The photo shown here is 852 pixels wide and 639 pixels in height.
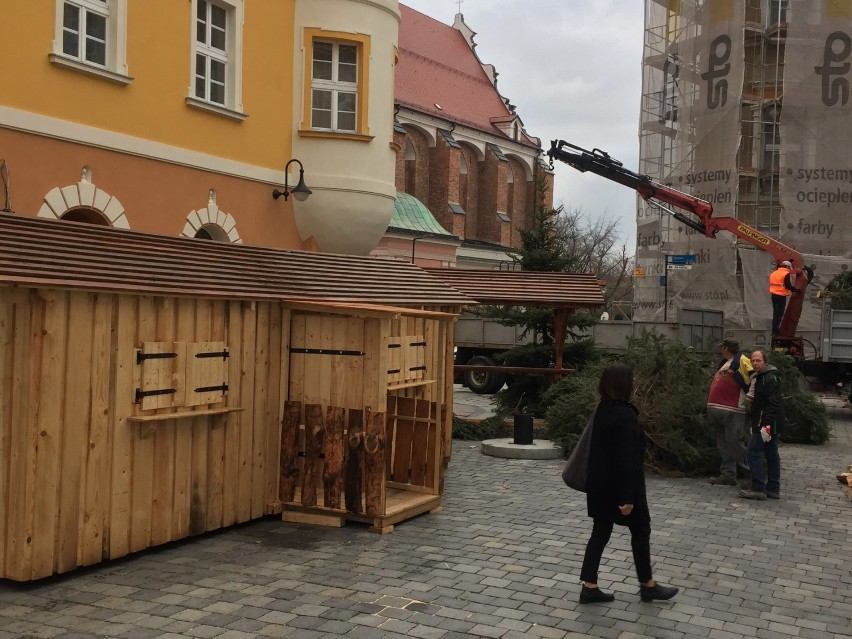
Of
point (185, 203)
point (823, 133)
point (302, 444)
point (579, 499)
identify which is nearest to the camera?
point (302, 444)

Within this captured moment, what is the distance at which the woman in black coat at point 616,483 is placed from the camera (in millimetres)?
7066

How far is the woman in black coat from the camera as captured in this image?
278 inches

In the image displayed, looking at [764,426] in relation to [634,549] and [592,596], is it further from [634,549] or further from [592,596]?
[592,596]

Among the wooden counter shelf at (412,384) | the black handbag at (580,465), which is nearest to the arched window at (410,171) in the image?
the wooden counter shelf at (412,384)

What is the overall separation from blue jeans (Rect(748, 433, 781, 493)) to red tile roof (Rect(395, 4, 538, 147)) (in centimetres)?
4233

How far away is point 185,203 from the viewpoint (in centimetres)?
1406

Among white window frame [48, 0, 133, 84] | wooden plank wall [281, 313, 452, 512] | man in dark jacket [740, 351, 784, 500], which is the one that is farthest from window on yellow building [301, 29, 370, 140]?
man in dark jacket [740, 351, 784, 500]

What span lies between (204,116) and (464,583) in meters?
9.18

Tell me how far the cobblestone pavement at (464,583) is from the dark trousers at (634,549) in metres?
0.22

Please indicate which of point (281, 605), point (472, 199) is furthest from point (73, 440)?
point (472, 199)

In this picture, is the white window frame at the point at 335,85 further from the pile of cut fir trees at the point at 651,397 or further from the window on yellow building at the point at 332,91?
the pile of cut fir trees at the point at 651,397

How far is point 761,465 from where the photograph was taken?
1174 centimetres

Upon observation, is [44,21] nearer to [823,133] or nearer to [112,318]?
[112,318]

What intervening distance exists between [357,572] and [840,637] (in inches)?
138
